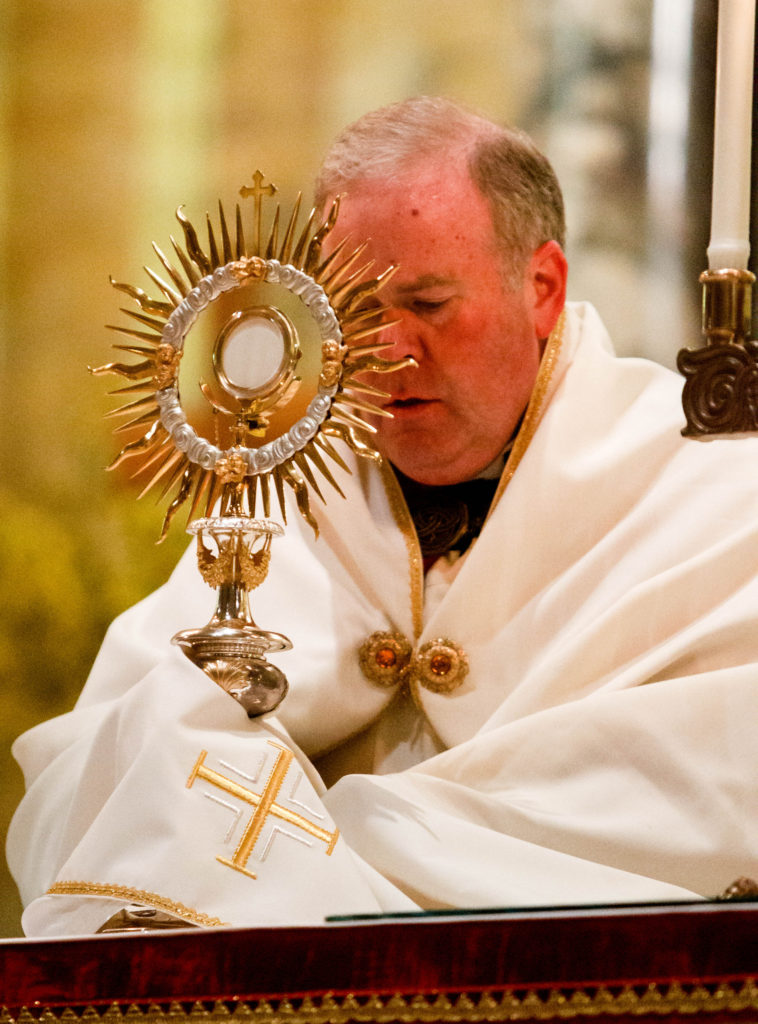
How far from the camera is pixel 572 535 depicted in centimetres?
238

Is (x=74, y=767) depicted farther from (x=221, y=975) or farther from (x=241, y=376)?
(x=221, y=975)

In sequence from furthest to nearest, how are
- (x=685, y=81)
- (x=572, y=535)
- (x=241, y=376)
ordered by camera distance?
(x=685, y=81)
(x=572, y=535)
(x=241, y=376)

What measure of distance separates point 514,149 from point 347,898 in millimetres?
1364

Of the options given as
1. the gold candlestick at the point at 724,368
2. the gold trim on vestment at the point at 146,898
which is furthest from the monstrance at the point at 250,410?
the gold candlestick at the point at 724,368

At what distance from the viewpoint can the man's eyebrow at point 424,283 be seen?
2488 mm

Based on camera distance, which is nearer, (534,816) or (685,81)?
(534,816)

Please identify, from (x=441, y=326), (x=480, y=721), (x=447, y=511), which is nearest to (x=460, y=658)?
(x=480, y=721)

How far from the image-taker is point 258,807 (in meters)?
1.86

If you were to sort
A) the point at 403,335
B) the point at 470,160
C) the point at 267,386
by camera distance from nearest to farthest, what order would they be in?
the point at 267,386
the point at 403,335
the point at 470,160

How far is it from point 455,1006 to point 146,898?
498 mm

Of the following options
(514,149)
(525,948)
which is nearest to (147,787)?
(525,948)

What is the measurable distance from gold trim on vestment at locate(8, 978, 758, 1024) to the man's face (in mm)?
1179

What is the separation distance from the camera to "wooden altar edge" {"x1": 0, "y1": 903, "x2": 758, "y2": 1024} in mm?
1338

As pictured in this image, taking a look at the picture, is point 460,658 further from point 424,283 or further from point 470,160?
point 470,160
